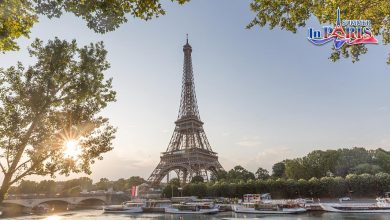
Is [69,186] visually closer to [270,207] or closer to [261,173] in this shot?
[261,173]

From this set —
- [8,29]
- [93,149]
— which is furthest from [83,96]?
[8,29]

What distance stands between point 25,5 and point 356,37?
12.8 meters

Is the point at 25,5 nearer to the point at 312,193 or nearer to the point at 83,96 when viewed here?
the point at 83,96

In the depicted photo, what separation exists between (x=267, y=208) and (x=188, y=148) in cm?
4289

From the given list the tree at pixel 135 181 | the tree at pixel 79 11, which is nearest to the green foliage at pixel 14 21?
the tree at pixel 79 11

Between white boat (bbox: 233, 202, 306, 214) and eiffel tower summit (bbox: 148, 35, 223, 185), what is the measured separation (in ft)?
112

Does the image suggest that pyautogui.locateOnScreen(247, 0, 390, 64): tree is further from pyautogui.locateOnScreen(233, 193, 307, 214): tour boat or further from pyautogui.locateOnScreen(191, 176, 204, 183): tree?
pyautogui.locateOnScreen(191, 176, 204, 183): tree

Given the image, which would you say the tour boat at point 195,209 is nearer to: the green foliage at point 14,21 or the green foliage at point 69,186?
the green foliage at point 14,21

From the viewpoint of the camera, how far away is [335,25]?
12539mm

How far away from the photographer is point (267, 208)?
54.1 m

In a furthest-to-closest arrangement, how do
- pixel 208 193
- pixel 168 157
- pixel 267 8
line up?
pixel 168 157
pixel 208 193
pixel 267 8

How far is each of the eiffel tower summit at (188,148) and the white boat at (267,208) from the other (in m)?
34.2

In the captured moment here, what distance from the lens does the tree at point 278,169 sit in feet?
341

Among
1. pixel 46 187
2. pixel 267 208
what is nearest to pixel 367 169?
pixel 267 208
